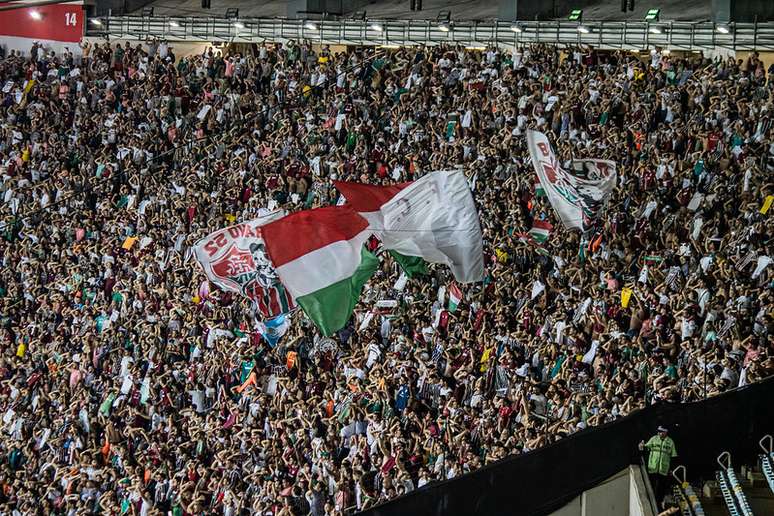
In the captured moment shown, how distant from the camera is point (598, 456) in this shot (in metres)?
14.4

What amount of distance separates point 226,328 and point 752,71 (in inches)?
388

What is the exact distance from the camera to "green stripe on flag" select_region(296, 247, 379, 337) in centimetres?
1641

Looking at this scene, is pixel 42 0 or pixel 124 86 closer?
pixel 42 0

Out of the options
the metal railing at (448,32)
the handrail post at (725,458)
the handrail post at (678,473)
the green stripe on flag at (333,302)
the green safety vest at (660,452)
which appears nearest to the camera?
the green safety vest at (660,452)

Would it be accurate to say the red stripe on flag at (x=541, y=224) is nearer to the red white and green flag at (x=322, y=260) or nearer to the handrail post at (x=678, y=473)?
the red white and green flag at (x=322, y=260)

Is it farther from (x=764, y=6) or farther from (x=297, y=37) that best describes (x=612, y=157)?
(x=297, y=37)

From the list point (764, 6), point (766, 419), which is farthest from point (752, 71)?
point (766, 419)

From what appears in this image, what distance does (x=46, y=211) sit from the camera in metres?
30.4

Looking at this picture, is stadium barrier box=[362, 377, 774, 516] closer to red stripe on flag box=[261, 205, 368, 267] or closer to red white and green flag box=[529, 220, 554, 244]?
red stripe on flag box=[261, 205, 368, 267]

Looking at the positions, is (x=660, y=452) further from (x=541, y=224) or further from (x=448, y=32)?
(x=448, y=32)

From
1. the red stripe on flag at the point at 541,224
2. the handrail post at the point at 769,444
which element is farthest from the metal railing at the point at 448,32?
the handrail post at the point at 769,444

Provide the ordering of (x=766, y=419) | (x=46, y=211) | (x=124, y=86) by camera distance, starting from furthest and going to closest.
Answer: (x=124, y=86) → (x=46, y=211) → (x=766, y=419)

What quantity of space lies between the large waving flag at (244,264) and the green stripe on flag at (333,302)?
4.89ft

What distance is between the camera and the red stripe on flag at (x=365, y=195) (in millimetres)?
17375
